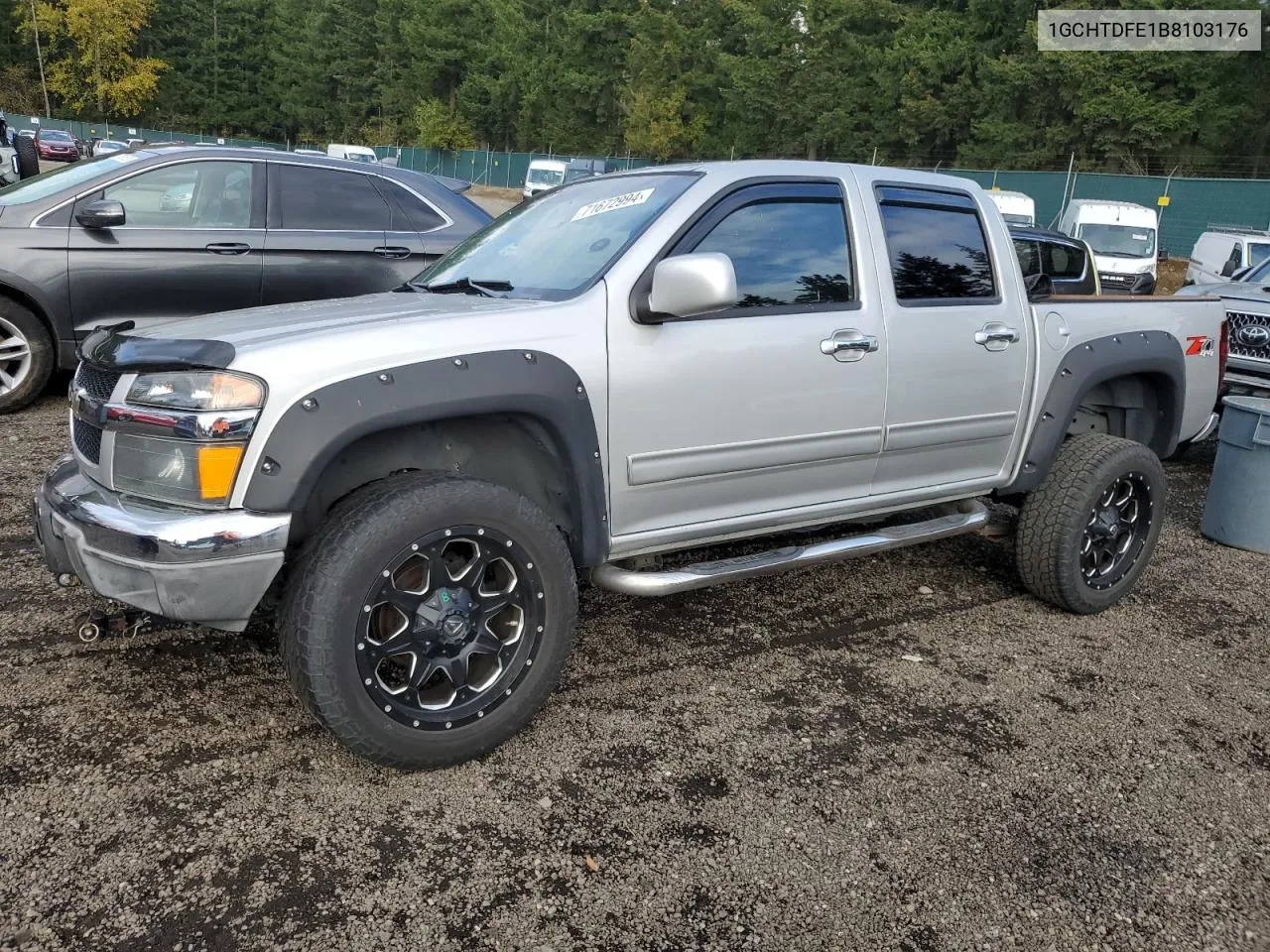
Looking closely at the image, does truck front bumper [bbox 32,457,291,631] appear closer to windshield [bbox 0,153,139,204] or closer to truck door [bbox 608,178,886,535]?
truck door [bbox 608,178,886,535]

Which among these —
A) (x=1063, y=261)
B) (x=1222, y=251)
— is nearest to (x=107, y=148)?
(x=1063, y=261)

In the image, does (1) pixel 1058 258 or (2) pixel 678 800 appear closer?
(2) pixel 678 800

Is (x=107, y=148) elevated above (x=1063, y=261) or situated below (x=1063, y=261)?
above

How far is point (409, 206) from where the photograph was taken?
7.11 meters

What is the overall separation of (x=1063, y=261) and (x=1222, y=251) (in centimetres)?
839

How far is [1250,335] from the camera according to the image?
7977 millimetres

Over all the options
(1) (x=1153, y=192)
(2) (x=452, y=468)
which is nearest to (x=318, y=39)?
(1) (x=1153, y=192)

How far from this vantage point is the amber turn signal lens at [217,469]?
259 cm

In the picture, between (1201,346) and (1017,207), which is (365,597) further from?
(1017,207)

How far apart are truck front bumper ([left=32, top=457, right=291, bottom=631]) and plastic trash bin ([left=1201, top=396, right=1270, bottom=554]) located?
5299 millimetres

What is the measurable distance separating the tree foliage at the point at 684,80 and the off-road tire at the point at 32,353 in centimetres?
3786

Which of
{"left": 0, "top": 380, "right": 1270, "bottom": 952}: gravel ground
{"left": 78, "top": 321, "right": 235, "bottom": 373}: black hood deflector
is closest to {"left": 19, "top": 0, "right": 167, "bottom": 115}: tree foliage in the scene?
{"left": 0, "top": 380, "right": 1270, "bottom": 952}: gravel ground

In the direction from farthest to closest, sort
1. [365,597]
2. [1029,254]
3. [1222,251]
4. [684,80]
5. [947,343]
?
1. [684,80]
2. [1222,251]
3. [1029,254]
4. [947,343]
5. [365,597]

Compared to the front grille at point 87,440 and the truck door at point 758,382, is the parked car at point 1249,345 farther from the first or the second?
the front grille at point 87,440
